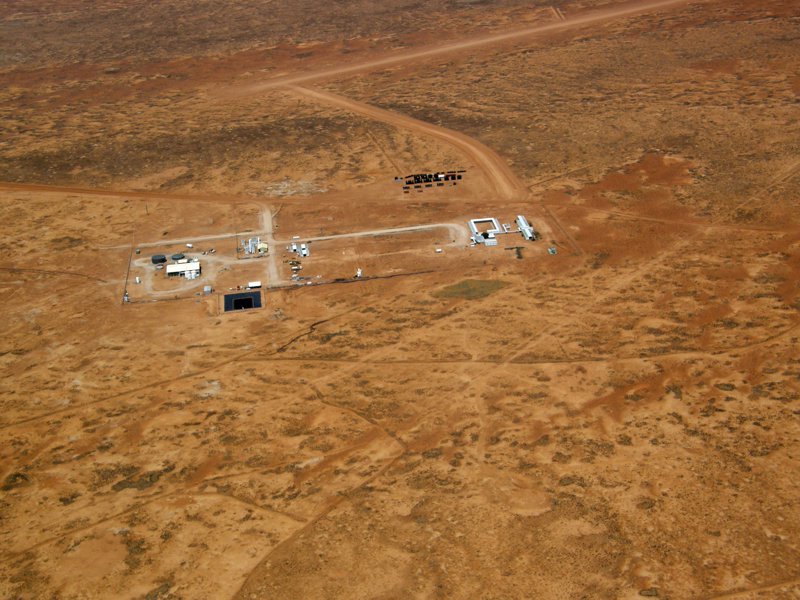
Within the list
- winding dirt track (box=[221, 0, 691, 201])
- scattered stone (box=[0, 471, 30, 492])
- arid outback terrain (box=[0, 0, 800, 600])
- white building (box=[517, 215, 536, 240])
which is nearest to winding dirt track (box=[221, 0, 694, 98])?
winding dirt track (box=[221, 0, 691, 201])

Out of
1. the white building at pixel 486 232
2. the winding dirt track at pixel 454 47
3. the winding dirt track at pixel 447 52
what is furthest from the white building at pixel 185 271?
the winding dirt track at pixel 454 47

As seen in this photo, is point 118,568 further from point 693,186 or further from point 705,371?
point 693,186

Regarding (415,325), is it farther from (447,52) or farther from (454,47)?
(454,47)

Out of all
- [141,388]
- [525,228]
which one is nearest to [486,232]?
[525,228]

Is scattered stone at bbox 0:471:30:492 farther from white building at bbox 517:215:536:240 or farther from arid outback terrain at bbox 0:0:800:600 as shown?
white building at bbox 517:215:536:240

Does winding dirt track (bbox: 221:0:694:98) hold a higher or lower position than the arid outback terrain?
higher

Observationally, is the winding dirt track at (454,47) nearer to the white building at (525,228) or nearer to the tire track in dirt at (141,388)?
the white building at (525,228)
